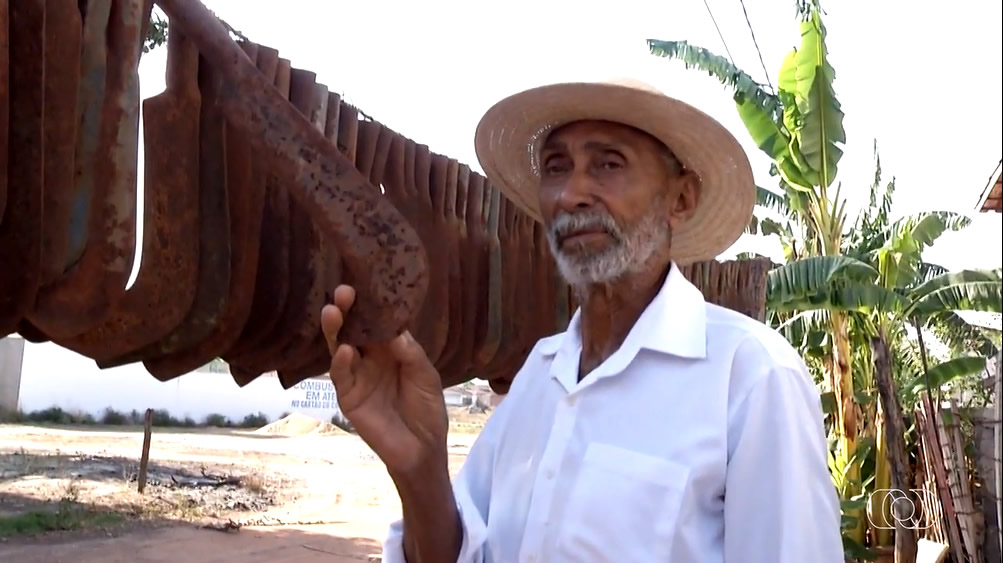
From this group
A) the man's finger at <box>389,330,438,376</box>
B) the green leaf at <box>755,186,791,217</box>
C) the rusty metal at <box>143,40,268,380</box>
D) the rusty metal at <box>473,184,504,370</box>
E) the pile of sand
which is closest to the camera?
the man's finger at <box>389,330,438,376</box>

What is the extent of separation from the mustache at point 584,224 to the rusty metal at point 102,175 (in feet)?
2.38

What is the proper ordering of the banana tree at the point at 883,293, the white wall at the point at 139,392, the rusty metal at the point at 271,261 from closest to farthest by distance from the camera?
the rusty metal at the point at 271,261 < the banana tree at the point at 883,293 < the white wall at the point at 139,392

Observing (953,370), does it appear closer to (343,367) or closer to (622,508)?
(622,508)

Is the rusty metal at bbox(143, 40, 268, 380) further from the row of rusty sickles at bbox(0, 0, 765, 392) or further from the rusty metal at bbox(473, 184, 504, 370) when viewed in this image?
the rusty metal at bbox(473, 184, 504, 370)

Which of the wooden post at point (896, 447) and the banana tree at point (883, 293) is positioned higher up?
the banana tree at point (883, 293)

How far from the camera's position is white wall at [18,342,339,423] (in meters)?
27.8

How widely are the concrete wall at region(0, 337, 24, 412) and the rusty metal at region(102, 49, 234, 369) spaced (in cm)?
2384

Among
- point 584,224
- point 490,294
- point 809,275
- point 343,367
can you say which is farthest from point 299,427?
point 343,367

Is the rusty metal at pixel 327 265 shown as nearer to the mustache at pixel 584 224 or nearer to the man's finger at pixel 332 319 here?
the mustache at pixel 584 224

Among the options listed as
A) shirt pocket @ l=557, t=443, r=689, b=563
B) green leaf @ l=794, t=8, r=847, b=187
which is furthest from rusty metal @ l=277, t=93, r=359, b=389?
green leaf @ l=794, t=8, r=847, b=187

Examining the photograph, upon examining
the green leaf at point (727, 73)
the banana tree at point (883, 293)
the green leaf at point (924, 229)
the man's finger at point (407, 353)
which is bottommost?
the man's finger at point (407, 353)

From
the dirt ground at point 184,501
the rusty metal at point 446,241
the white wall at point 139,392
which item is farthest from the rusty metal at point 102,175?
the white wall at point 139,392

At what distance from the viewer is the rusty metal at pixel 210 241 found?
1.65 m

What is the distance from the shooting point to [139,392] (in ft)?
A: 101
